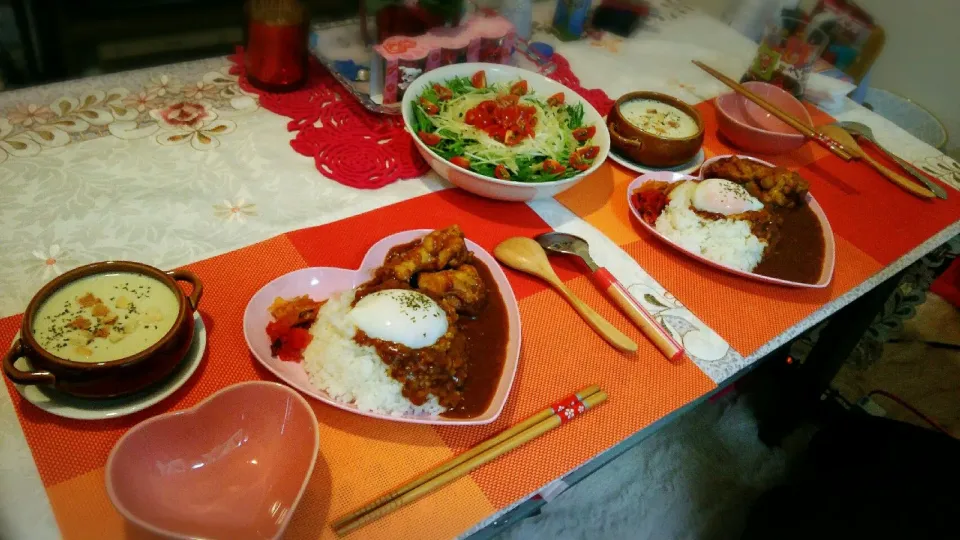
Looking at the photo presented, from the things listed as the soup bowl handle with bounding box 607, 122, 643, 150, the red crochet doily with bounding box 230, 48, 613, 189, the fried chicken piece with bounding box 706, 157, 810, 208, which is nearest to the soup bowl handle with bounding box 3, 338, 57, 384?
the red crochet doily with bounding box 230, 48, 613, 189

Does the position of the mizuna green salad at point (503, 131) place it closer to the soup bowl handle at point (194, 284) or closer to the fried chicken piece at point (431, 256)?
the fried chicken piece at point (431, 256)

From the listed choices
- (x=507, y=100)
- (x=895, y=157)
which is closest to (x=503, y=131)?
(x=507, y=100)

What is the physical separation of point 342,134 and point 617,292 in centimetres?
105

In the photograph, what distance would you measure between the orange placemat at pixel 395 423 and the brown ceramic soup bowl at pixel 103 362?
91 millimetres

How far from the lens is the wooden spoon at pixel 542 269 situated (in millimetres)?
1528

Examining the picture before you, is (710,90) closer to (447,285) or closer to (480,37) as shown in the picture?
(480,37)

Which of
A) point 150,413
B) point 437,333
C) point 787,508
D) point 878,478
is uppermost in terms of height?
point 437,333

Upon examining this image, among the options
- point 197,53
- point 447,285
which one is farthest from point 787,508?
point 197,53

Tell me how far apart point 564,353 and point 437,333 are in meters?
0.34

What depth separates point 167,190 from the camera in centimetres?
173

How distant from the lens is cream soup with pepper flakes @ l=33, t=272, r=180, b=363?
44.8 inches

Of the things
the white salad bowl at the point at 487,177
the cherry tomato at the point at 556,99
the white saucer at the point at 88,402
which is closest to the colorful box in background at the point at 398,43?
the white salad bowl at the point at 487,177

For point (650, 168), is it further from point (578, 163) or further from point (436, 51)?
point (436, 51)

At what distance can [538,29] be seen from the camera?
288cm
